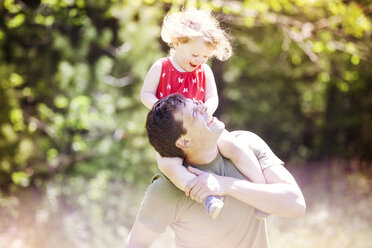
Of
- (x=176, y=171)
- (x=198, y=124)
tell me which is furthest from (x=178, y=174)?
(x=198, y=124)

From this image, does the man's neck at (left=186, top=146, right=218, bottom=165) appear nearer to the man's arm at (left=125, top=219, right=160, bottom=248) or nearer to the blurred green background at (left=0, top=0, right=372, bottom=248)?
the man's arm at (left=125, top=219, right=160, bottom=248)

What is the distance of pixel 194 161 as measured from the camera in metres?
2.04

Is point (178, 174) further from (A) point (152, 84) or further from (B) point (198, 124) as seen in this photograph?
→ (A) point (152, 84)

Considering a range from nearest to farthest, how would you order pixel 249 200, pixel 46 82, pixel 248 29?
1. pixel 249 200
2. pixel 46 82
3. pixel 248 29

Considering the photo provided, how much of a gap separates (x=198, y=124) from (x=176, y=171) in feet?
0.76

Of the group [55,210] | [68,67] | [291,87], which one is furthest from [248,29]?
[55,210]

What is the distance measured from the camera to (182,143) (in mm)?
1971

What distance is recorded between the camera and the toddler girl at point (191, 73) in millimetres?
1996

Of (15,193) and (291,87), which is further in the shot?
(291,87)

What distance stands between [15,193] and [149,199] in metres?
4.70

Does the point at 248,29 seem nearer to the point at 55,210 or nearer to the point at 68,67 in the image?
the point at 68,67

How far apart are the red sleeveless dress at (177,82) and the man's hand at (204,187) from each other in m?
0.48

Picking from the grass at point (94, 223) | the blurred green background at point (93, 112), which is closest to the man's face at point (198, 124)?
the blurred green background at point (93, 112)

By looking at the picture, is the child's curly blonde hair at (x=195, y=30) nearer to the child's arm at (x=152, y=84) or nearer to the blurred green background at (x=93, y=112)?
the child's arm at (x=152, y=84)
